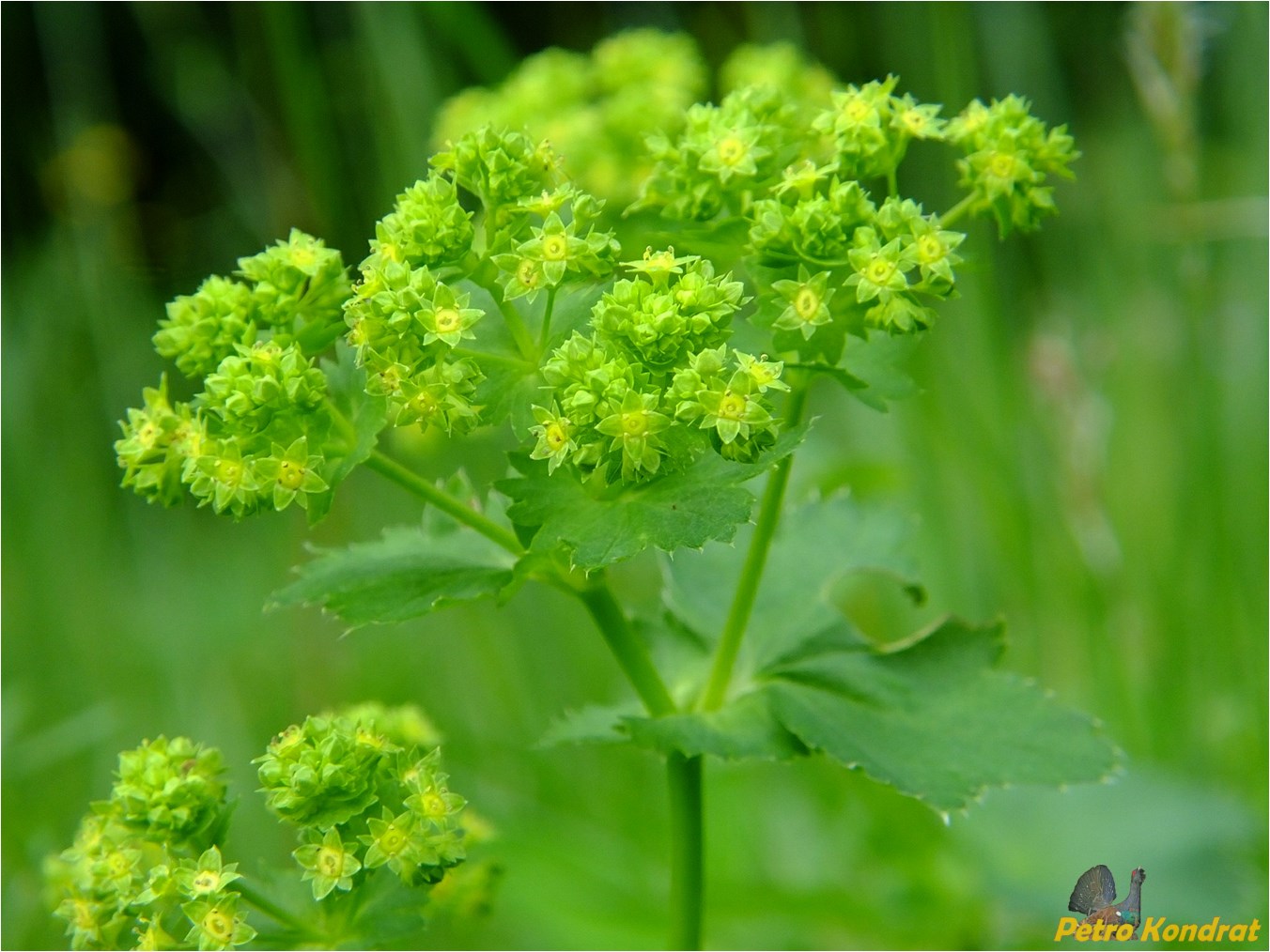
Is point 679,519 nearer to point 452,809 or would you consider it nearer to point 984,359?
point 452,809

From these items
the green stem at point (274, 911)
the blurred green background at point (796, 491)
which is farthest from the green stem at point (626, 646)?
the blurred green background at point (796, 491)

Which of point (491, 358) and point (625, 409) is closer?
point (625, 409)

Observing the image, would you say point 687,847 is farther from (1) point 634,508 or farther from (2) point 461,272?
(2) point 461,272

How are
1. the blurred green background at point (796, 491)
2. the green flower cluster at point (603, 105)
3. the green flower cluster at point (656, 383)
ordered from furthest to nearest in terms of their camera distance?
the green flower cluster at point (603, 105) → the blurred green background at point (796, 491) → the green flower cluster at point (656, 383)

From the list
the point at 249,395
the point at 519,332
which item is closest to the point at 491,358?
the point at 519,332

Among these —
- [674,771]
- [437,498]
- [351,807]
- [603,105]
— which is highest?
[603,105]

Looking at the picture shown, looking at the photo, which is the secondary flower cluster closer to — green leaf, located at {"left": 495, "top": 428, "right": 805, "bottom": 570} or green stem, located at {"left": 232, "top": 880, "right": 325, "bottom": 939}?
green leaf, located at {"left": 495, "top": 428, "right": 805, "bottom": 570}

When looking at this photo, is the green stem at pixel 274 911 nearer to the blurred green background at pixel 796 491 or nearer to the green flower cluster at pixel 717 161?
the green flower cluster at pixel 717 161
